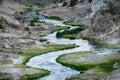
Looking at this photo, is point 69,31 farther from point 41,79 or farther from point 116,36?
point 41,79

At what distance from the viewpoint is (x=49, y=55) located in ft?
320

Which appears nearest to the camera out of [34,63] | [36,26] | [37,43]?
[34,63]

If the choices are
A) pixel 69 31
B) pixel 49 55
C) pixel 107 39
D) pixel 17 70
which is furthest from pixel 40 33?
pixel 17 70

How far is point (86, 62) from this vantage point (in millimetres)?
84688

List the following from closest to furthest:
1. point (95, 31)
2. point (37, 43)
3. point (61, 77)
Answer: point (61, 77), point (37, 43), point (95, 31)

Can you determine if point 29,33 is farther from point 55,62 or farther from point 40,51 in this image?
point 55,62

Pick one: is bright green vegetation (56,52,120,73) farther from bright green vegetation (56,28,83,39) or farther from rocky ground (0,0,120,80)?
bright green vegetation (56,28,83,39)

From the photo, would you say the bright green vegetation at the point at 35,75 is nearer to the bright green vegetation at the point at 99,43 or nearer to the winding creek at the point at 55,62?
the winding creek at the point at 55,62

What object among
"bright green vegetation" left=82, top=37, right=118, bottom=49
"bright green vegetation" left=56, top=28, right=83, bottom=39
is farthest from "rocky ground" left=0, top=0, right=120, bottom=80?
"bright green vegetation" left=56, top=28, right=83, bottom=39

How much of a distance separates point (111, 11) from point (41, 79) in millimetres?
62460

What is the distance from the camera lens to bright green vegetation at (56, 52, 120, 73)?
76.2 metres

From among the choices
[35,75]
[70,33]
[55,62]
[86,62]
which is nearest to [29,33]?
[70,33]

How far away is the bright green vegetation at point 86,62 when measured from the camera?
76.2m

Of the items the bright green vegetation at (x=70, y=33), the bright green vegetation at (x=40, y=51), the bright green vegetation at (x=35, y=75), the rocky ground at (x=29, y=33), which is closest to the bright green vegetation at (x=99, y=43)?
the rocky ground at (x=29, y=33)
